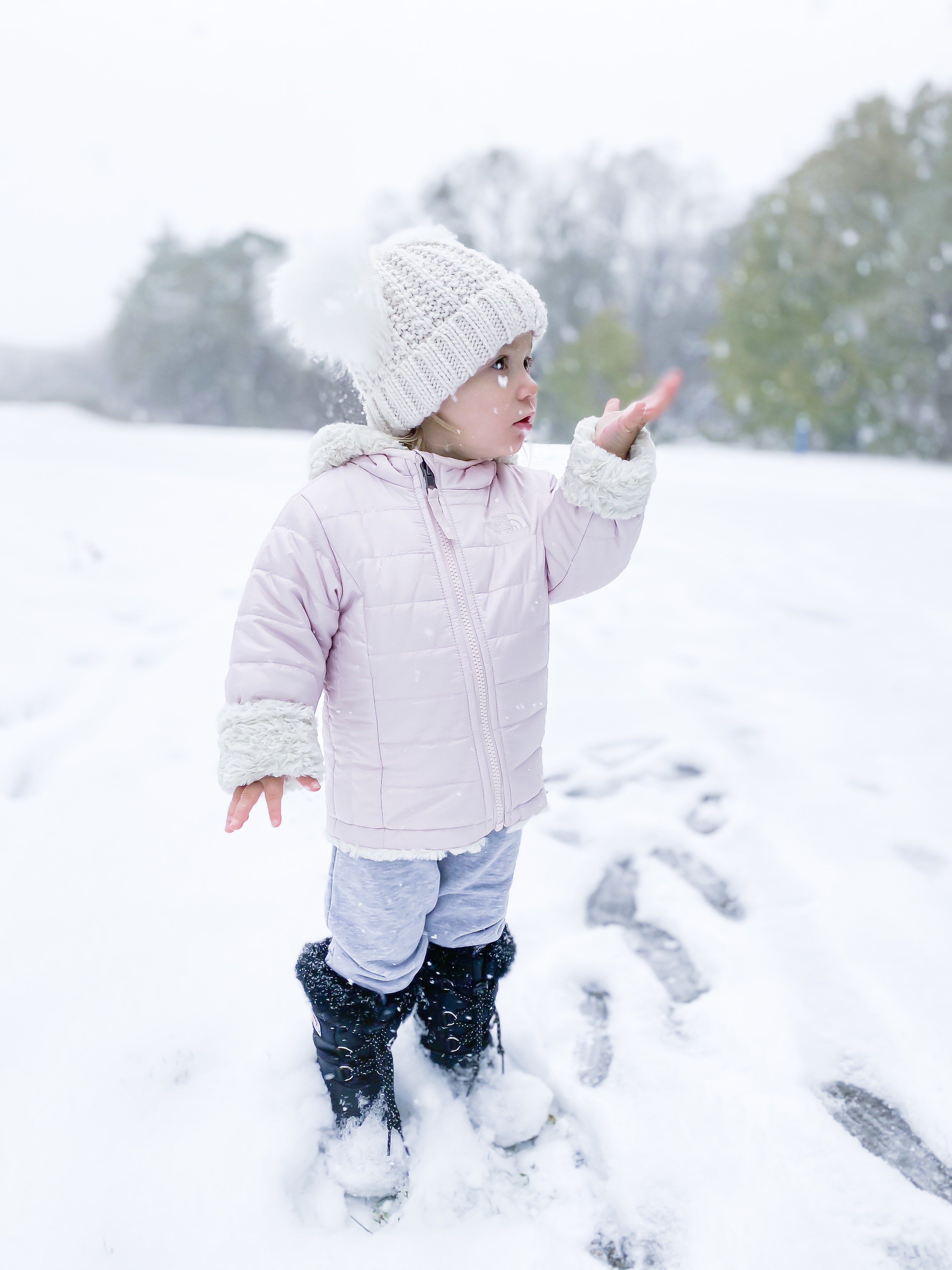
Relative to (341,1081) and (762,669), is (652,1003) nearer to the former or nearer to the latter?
(341,1081)

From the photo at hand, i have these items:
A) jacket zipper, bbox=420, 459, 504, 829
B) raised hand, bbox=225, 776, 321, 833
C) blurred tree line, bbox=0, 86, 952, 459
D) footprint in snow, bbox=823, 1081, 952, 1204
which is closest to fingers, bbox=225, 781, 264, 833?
raised hand, bbox=225, 776, 321, 833

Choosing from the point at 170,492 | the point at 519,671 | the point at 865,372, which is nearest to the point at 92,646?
the point at 519,671

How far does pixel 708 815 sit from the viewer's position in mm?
2426

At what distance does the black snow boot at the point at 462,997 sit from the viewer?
5.06ft

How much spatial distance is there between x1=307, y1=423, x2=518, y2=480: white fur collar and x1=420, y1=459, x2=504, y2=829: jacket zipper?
64mm

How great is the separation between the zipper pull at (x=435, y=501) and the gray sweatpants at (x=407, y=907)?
529 mm

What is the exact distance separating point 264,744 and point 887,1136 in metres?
1.31

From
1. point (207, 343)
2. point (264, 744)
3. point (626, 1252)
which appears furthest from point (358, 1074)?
point (207, 343)

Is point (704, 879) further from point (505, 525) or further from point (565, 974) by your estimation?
point (505, 525)

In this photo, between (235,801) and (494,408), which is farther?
(494,408)

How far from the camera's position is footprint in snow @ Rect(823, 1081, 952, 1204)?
1408mm

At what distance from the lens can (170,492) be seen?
618 cm

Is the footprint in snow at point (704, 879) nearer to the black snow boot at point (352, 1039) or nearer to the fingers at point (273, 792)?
the black snow boot at point (352, 1039)

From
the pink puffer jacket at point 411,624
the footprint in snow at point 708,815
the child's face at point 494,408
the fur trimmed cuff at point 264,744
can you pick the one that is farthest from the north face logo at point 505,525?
the footprint in snow at point 708,815
